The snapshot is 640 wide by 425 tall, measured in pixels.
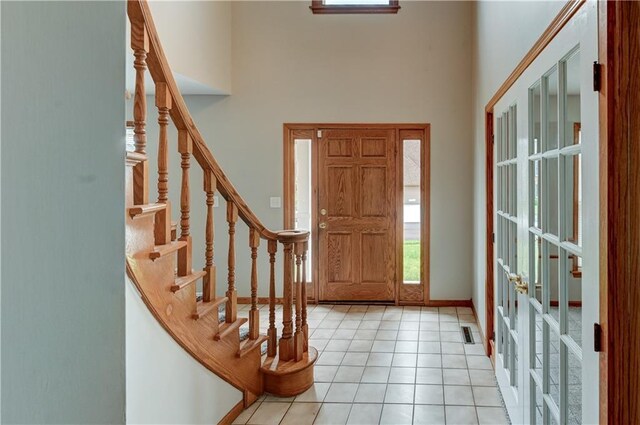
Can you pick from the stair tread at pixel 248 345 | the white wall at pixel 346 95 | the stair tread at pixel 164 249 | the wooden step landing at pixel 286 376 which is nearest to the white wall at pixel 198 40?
the white wall at pixel 346 95

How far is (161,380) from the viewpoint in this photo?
185 cm

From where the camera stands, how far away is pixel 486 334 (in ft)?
11.7

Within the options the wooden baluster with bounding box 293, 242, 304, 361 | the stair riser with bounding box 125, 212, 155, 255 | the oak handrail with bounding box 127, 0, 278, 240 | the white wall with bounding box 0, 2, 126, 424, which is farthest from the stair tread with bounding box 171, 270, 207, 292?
the white wall with bounding box 0, 2, 126, 424

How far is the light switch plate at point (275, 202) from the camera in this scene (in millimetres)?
5074

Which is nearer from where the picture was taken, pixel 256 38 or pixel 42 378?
pixel 42 378

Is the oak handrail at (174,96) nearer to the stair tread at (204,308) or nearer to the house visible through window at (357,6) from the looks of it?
the stair tread at (204,308)

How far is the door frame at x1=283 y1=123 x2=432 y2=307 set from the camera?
195 inches

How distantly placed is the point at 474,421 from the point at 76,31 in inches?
104

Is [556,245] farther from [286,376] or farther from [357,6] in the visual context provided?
[357,6]

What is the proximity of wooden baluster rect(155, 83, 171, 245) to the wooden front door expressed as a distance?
3179 mm

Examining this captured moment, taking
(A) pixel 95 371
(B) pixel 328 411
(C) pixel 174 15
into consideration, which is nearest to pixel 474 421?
(B) pixel 328 411

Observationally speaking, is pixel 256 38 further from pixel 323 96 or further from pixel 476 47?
pixel 476 47

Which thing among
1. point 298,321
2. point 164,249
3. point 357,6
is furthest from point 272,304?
point 357,6

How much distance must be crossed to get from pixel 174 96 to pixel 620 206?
1692mm
